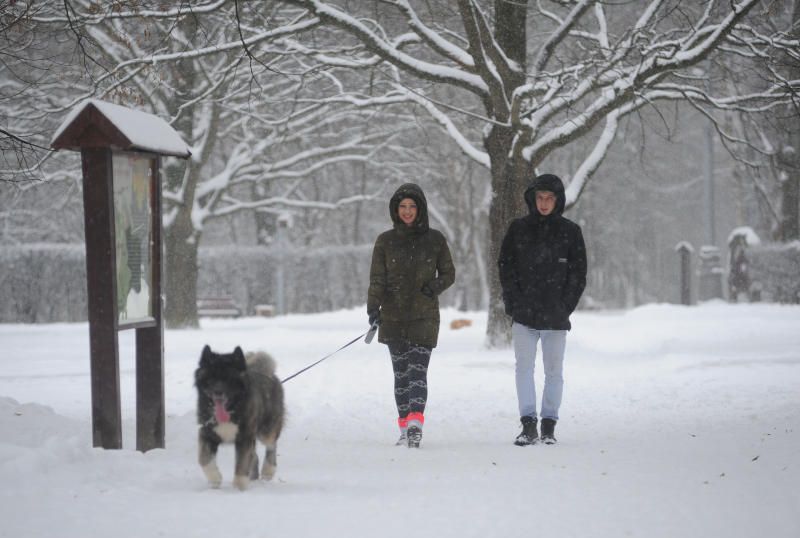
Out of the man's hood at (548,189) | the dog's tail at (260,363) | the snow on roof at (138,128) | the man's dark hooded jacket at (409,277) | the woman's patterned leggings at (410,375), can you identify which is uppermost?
the snow on roof at (138,128)

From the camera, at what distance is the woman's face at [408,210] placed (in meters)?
7.91

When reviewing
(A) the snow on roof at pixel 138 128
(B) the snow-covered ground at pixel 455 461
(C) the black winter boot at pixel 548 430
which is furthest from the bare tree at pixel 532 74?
(C) the black winter boot at pixel 548 430

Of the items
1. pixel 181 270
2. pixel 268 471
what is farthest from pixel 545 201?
pixel 181 270

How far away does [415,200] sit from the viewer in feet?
26.1

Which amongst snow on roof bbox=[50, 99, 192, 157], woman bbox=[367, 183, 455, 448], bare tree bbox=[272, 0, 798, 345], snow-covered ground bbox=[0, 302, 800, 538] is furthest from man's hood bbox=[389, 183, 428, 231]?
bare tree bbox=[272, 0, 798, 345]

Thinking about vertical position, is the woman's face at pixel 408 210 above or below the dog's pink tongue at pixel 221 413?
above

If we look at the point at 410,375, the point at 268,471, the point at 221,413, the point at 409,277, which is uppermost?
the point at 409,277

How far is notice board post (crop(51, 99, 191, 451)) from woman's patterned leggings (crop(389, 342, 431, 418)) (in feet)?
6.45

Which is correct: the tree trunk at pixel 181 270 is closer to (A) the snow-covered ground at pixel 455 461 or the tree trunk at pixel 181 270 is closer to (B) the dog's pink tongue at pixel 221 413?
(A) the snow-covered ground at pixel 455 461

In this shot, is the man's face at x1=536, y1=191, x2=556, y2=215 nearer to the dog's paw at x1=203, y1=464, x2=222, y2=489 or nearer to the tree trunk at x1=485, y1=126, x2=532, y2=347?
the dog's paw at x1=203, y1=464, x2=222, y2=489

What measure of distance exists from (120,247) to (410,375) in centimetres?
258

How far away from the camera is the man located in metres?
7.86

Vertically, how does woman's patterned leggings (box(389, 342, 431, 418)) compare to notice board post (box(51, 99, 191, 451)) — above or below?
below

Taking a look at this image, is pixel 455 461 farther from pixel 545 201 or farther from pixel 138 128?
pixel 138 128
